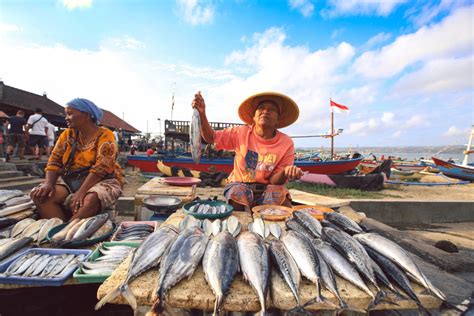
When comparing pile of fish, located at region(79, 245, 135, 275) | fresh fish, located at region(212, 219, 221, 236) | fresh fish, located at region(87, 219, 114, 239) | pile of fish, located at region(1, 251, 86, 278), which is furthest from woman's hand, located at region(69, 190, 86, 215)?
fresh fish, located at region(212, 219, 221, 236)

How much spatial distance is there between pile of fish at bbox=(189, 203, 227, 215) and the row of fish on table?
28.1 inches

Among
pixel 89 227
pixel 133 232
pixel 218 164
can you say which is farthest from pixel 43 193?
pixel 218 164

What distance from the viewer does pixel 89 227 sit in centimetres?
269

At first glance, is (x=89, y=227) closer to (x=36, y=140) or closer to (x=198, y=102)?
(x=198, y=102)

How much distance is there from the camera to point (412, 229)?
5945 millimetres

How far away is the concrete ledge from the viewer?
→ 641 centimetres

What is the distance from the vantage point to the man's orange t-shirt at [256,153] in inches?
140

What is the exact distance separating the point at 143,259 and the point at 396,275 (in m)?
1.74

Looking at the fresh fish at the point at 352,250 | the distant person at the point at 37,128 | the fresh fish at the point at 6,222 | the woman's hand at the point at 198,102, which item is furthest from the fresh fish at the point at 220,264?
the distant person at the point at 37,128

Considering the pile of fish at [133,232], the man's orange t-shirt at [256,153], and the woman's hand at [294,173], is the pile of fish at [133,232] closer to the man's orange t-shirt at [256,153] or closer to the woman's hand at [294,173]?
the man's orange t-shirt at [256,153]

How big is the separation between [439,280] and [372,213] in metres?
4.67

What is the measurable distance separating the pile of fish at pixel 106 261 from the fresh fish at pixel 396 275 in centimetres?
218

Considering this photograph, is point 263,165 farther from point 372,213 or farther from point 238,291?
point 372,213

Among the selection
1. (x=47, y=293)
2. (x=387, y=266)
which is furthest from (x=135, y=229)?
(x=387, y=266)
